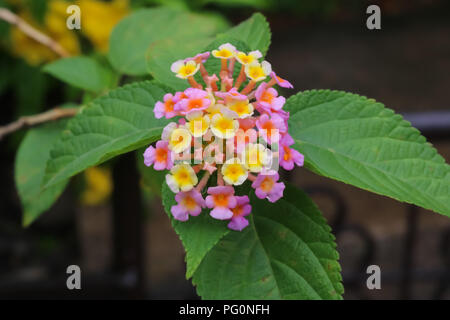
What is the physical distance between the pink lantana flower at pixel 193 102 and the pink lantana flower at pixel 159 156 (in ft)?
0.10

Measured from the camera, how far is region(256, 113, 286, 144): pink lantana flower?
0.41 m

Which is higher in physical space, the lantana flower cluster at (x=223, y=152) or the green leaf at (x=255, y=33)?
the green leaf at (x=255, y=33)

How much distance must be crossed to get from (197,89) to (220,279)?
14 centimetres

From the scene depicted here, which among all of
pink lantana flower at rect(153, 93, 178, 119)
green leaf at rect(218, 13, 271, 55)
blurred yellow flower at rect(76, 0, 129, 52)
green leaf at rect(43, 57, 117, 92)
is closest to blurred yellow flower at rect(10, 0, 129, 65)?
blurred yellow flower at rect(76, 0, 129, 52)

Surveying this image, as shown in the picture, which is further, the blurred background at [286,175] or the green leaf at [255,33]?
the blurred background at [286,175]

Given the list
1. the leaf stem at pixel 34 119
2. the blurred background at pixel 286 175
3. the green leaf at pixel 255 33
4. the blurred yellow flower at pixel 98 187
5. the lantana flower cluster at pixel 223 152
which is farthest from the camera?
the blurred yellow flower at pixel 98 187

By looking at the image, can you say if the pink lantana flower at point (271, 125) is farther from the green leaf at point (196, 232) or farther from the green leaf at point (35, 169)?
the green leaf at point (35, 169)

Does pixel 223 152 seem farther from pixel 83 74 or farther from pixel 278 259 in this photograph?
pixel 83 74

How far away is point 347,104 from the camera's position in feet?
1.60

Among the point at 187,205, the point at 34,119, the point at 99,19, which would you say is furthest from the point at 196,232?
→ the point at 99,19

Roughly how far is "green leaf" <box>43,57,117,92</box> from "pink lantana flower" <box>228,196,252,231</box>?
0.41 m

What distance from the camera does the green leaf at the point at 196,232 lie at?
41cm

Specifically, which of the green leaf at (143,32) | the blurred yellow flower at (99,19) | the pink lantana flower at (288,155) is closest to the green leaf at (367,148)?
the pink lantana flower at (288,155)

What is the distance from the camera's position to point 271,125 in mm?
418
